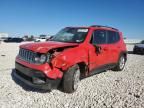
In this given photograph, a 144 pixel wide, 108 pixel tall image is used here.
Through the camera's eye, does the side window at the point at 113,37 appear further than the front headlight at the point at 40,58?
Yes

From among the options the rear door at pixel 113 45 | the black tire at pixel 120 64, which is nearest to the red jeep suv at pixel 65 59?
the rear door at pixel 113 45

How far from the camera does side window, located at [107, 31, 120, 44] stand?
7709 millimetres

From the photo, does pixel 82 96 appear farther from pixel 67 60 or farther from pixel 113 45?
pixel 113 45

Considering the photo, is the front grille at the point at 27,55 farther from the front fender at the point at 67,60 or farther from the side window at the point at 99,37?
the side window at the point at 99,37

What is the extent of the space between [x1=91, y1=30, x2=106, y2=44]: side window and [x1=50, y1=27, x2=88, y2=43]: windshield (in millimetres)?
346

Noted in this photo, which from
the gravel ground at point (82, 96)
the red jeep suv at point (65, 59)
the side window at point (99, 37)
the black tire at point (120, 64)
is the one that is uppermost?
the side window at point (99, 37)

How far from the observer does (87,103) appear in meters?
4.77

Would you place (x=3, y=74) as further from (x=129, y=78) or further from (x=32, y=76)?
(x=129, y=78)

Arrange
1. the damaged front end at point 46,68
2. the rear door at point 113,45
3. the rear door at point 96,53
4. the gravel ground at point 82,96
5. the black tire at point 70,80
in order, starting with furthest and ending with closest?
the rear door at point 113,45
the rear door at point 96,53
the black tire at point 70,80
the damaged front end at point 46,68
the gravel ground at point 82,96

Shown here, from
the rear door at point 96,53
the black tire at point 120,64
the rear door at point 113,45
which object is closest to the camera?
the rear door at point 96,53

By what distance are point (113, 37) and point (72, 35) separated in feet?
7.53

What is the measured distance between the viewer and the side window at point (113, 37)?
7709 mm

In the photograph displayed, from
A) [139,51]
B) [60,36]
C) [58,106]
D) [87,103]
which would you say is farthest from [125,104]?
[139,51]

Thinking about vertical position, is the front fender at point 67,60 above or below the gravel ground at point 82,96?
above
